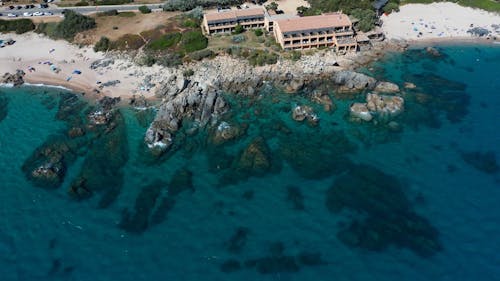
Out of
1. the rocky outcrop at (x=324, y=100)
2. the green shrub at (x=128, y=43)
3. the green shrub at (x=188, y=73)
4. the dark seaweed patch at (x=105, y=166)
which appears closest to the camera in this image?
the dark seaweed patch at (x=105, y=166)

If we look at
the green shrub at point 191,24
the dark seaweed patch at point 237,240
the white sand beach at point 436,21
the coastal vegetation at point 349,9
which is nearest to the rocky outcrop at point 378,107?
the coastal vegetation at point 349,9

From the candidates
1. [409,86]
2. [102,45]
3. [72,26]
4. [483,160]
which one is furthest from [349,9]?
[72,26]

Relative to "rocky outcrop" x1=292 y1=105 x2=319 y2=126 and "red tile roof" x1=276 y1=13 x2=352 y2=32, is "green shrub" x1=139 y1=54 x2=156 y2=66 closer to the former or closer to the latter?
"red tile roof" x1=276 y1=13 x2=352 y2=32

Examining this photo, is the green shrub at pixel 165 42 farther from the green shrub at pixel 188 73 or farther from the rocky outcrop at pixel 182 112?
the rocky outcrop at pixel 182 112

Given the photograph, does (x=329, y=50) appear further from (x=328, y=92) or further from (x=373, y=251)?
(x=373, y=251)

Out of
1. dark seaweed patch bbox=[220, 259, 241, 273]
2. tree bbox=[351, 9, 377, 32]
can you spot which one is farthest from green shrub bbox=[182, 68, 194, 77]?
dark seaweed patch bbox=[220, 259, 241, 273]

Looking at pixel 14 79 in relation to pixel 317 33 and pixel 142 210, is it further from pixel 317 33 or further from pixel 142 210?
pixel 317 33
